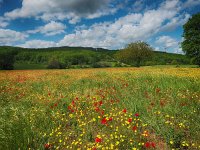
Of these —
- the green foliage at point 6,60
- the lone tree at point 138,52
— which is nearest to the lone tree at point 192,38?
the lone tree at point 138,52

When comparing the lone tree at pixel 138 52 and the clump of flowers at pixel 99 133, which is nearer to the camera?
the clump of flowers at pixel 99 133

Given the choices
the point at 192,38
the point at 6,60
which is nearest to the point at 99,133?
the point at 192,38

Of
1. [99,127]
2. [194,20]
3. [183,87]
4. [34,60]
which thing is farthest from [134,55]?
[34,60]

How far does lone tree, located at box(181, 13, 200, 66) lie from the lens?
43.9 m

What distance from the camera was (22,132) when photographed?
490cm

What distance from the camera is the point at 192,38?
45.3 meters

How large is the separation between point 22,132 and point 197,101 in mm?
5928

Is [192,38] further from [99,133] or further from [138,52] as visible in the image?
[99,133]

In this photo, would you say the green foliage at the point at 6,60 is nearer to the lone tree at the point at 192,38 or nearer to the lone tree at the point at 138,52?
the lone tree at the point at 138,52

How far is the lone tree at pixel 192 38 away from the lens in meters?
43.9

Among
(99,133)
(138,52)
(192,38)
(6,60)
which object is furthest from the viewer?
(138,52)

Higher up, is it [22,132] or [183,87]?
[183,87]

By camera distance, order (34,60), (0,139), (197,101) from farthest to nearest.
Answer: (34,60) → (197,101) → (0,139)

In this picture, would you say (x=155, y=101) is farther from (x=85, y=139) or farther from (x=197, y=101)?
(x=85, y=139)
